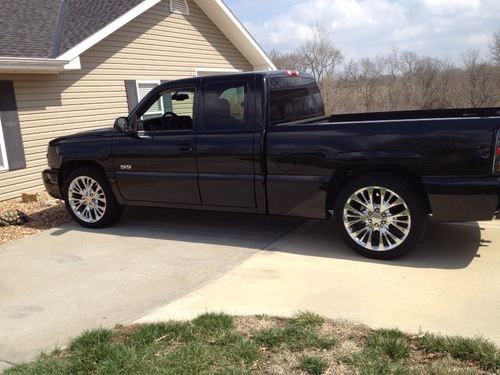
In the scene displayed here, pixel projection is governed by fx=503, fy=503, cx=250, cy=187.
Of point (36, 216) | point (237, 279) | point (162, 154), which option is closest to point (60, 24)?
point (36, 216)

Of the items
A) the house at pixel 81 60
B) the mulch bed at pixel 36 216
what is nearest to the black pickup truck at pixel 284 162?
the mulch bed at pixel 36 216

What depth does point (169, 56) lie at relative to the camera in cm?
1316

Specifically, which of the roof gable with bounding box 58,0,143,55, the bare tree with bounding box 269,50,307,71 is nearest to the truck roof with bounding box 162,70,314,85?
the roof gable with bounding box 58,0,143,55

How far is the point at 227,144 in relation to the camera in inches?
222

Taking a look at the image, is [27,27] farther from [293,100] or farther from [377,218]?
[377,218]

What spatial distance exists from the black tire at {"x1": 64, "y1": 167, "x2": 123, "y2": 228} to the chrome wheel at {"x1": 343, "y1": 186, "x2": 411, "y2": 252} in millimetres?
3302

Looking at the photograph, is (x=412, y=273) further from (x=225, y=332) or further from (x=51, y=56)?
(x=51, y=56)

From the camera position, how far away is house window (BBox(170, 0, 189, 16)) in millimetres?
13079

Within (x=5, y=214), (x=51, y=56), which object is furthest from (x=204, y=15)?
(x=5, y=214)

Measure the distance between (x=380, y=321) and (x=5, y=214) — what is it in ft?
19.2

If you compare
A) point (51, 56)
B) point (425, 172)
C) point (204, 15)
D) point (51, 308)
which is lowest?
point (51, 308)

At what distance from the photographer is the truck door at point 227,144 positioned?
5559 mm

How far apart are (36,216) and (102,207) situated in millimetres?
1697

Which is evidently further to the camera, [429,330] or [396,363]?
[429,330]
